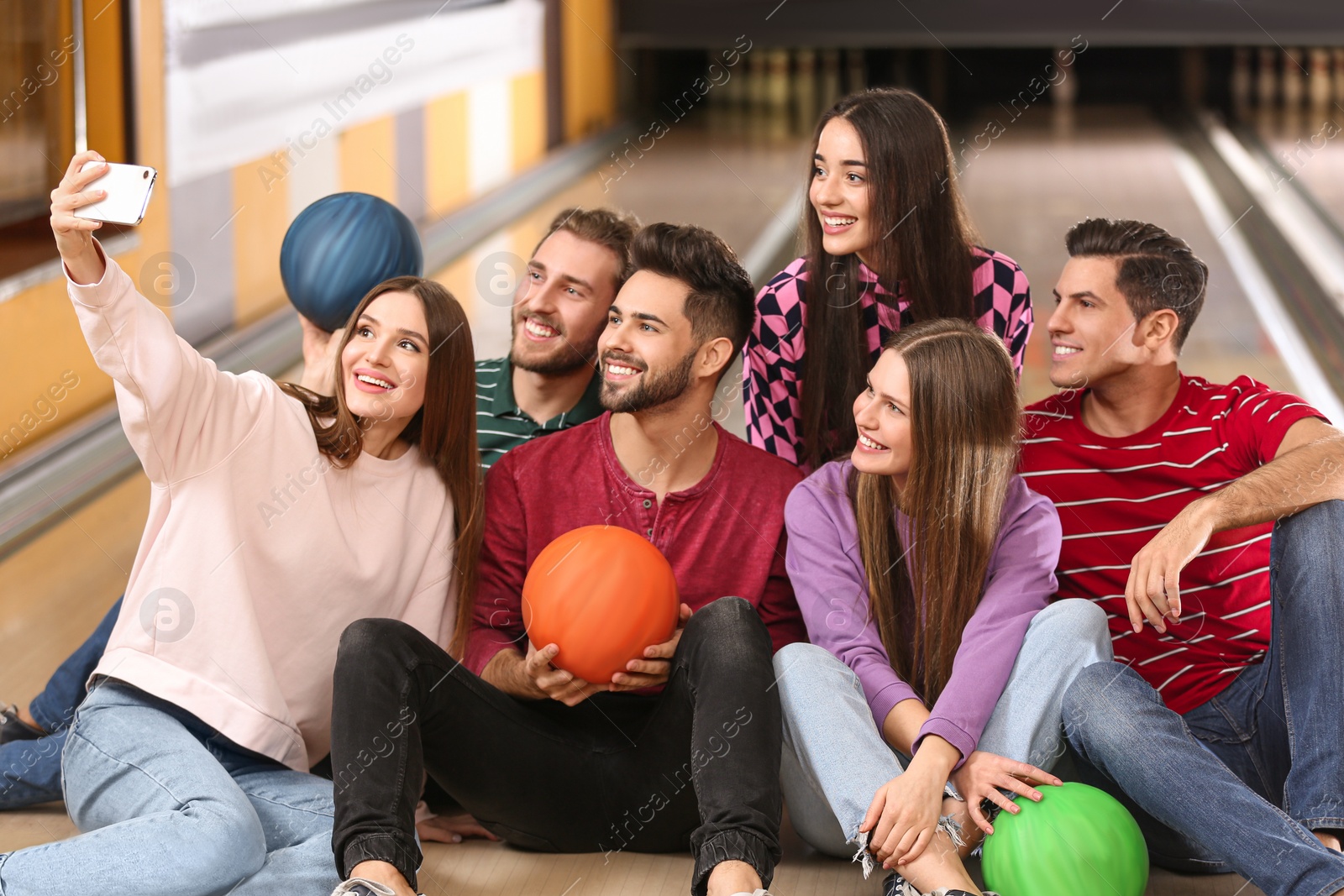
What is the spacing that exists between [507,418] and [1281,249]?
3.52 metres

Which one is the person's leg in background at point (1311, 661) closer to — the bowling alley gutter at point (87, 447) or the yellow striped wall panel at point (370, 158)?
the bowling alley gutter at point (87, 447)

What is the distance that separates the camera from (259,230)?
148 inches

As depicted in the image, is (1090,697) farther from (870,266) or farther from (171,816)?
(171,816)

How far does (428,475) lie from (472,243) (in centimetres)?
349

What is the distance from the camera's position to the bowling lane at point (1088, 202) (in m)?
3.40

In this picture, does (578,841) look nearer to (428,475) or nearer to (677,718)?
(677,718)

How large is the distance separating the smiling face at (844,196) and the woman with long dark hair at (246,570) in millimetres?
528

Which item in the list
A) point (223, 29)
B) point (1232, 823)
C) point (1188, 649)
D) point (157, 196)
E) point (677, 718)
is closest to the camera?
point (1232, 823)

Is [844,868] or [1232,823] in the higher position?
[1232,823]

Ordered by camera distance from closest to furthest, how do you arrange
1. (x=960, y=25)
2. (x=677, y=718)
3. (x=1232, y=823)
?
(x=1232, y=823) < (x=677, y=718) < (x=960, y=25)

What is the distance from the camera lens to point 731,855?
46.0 inches

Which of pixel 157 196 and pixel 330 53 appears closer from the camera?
pixel 157 196

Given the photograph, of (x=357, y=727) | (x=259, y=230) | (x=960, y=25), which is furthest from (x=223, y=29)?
(x=960, y=25)

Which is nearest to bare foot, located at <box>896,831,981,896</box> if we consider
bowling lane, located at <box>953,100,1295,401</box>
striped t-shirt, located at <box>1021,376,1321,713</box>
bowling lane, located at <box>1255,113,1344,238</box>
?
striped t-shirt, located at <box>1021,376,1321,713</box>
